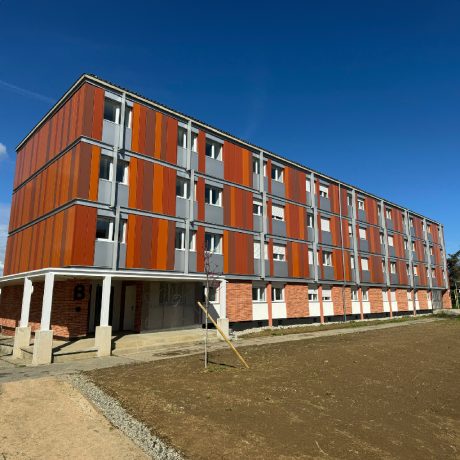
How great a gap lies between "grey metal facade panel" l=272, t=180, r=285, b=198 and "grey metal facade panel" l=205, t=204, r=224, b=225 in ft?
18.7

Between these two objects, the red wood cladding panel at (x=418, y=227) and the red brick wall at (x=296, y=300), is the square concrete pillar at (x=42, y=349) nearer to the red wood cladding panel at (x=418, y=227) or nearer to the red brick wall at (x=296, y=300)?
the red brick wall at (x=296, y=300)

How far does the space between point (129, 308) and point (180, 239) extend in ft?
15.2

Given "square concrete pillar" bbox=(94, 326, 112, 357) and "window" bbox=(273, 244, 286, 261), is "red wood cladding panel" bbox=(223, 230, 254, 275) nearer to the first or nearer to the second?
"window" bbox=(273, 244, 286, 261)

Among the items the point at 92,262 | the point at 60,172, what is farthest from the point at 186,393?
the point at 60,172

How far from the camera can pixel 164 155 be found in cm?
2091

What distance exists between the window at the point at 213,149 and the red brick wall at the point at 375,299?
64.7ft

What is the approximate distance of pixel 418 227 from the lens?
149ft

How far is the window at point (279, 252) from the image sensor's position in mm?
26438

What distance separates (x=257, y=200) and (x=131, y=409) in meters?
20.0

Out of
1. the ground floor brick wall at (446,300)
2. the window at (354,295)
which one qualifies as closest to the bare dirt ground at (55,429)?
the window at (354,295)

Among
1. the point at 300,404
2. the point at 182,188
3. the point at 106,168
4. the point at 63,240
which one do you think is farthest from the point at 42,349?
the point at 182,188

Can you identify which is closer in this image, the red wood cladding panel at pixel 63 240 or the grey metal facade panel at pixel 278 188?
the red wood cladding panel at pixel 63 240

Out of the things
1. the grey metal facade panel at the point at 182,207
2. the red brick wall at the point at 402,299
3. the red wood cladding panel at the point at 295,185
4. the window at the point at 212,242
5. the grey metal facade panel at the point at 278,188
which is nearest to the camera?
the grey metal facade panel at the point at 182,207

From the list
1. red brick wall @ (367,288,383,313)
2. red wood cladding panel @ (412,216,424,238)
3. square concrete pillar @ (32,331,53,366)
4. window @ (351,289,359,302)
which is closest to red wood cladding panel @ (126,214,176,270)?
square concrete pillar @ (32,331,53,366)
